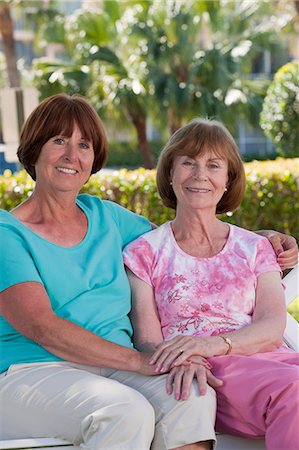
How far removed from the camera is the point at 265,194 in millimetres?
6703

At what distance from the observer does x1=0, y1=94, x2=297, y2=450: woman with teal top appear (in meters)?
2.46

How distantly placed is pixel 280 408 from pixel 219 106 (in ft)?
64.4

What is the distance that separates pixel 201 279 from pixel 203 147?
502 millimetres

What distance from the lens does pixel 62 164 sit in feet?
9.70

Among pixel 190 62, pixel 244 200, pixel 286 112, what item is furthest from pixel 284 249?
pixel 190 62

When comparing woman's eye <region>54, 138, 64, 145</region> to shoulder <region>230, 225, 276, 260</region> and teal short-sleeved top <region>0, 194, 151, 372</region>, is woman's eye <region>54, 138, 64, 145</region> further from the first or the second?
shoulder <region>230, 225, 276, 260</region>

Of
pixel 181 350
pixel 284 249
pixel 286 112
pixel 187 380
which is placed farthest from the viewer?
pixel 286 112

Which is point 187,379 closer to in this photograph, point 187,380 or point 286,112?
point 187,380

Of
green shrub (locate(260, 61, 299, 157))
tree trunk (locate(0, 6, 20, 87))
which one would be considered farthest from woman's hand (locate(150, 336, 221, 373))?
tree trunk (locate(0, 6, 20, 87))

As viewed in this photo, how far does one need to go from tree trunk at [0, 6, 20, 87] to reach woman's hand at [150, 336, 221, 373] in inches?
890

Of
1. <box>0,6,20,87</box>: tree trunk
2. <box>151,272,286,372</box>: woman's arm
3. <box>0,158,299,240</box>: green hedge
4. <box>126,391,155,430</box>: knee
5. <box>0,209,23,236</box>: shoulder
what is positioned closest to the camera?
<box>126,391,155,430</box>: knee

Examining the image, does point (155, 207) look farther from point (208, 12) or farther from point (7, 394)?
point (208, 12)

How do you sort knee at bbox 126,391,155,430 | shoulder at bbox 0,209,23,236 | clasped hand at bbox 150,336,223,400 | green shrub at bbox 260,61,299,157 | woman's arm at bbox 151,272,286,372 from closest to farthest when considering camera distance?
knee at bbox 126,391,155,430, clasped hand at bbox 150,336,223,400, woman's arm at bbox 151,272,286,372, shoulder at bbox 0,209,23,236, green shrub at bbox 260,61,299,157

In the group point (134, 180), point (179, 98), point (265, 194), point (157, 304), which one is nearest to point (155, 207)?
point (134, 180)
